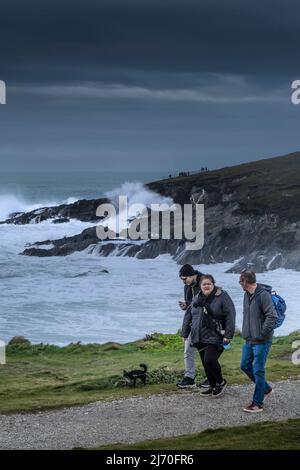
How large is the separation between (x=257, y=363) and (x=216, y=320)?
1167 millimetres

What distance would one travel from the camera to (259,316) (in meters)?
13.3

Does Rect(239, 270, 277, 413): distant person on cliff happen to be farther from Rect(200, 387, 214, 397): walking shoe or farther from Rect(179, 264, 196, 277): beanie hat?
Rect(179, 264, 196, 277): beanie hat

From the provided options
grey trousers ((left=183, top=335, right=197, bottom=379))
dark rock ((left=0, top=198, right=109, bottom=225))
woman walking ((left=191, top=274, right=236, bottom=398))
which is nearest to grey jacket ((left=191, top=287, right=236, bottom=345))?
woman walking ((left=191, top=274, right=236, bottom=398))

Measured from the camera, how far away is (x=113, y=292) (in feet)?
164

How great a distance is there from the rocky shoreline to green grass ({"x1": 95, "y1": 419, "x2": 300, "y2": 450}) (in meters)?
42.8

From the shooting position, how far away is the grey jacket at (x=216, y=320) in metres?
14.1

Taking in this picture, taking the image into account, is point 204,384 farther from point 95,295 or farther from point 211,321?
point 95,295

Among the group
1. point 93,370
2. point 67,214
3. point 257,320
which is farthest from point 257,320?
point 67,214

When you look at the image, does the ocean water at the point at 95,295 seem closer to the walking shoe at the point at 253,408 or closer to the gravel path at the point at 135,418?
the gravel path at the point at 135,418

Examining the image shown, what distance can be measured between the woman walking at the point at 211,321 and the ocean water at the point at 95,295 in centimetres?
1812

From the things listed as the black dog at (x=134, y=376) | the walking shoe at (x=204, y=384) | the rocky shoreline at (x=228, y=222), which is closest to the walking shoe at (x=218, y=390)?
the walking shoe at (x=204, y=384)

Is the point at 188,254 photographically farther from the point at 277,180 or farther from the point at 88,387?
the point at 88,387

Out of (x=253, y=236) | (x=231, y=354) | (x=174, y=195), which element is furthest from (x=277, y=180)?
(x=231, y=354)
